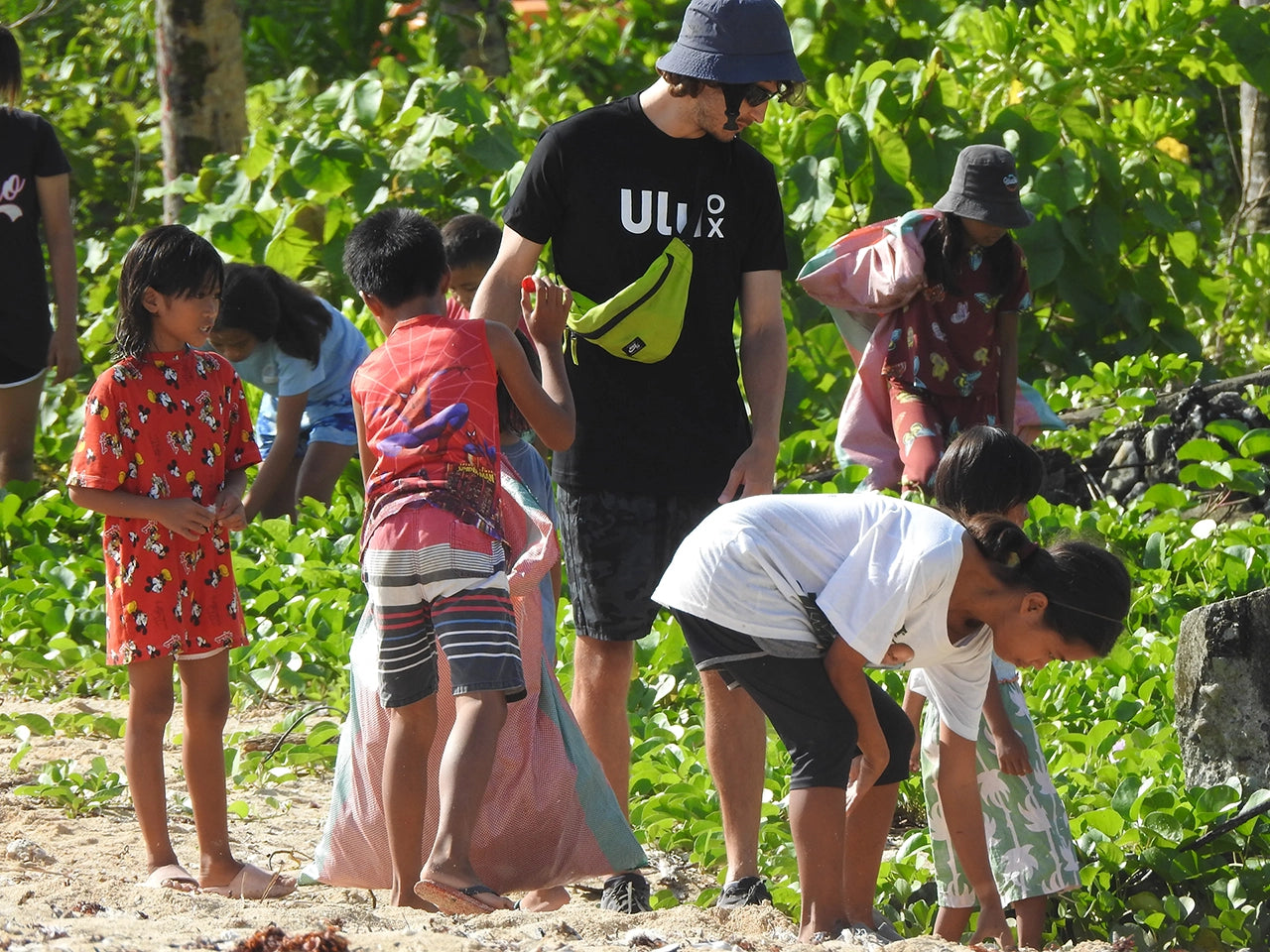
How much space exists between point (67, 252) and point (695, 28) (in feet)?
10.00

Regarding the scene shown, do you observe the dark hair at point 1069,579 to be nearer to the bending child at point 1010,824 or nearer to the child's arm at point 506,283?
the bending child at point 1010,824

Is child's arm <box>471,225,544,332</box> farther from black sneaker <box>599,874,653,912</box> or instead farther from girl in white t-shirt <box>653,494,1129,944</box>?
black sneaker <box>599,874,653,912</box>

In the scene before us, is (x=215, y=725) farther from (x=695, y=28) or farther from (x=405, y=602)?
(x=695, y=28)

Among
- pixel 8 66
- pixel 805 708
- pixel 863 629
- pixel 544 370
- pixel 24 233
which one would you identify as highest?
pixel 8 66

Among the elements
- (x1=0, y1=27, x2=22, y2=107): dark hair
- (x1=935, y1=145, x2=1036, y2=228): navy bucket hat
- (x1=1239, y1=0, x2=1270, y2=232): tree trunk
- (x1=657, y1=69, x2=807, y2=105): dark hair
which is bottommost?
(x1=935, y1=145, x2=1036, y2=228): navy bucket hat

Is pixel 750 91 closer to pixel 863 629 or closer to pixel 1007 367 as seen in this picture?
pixel 863 629

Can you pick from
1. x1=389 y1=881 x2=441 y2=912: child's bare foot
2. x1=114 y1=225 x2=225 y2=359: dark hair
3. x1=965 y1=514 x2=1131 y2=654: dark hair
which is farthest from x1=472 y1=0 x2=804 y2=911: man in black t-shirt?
x1=965 y1=514 x2=1131 y2=654: dark hair

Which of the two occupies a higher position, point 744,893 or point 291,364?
point 291,364

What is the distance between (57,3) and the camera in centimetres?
1205

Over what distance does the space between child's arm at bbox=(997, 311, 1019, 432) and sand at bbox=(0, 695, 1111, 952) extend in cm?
157

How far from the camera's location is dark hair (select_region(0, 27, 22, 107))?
5242 mm

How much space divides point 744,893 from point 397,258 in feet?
4.71

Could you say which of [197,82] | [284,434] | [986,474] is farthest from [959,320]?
[197,82]

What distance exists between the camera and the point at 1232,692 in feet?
12.0
